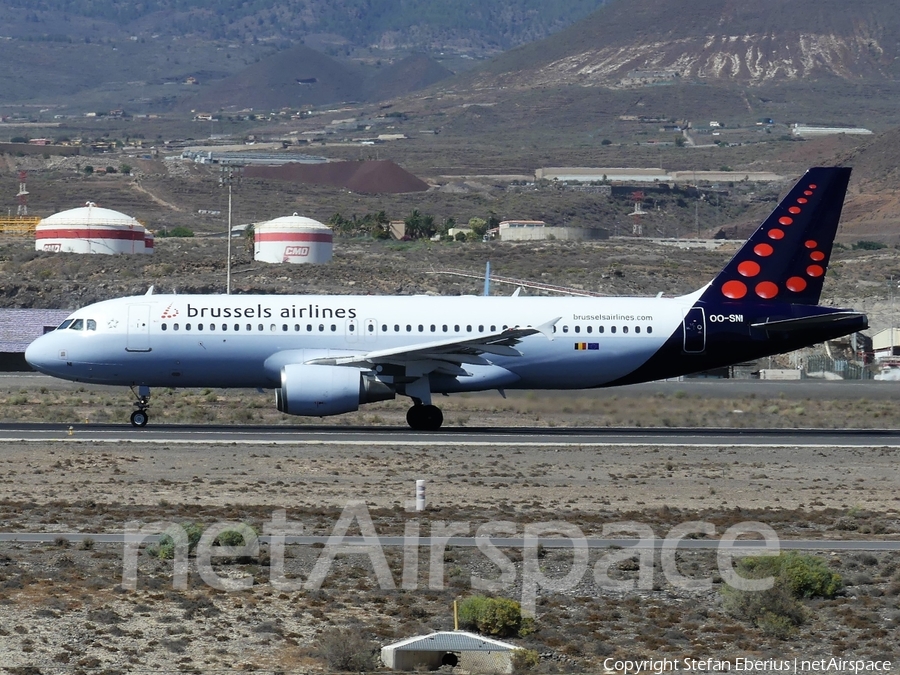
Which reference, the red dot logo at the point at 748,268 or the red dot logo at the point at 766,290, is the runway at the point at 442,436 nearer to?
the red dot logo at the point at 766,290

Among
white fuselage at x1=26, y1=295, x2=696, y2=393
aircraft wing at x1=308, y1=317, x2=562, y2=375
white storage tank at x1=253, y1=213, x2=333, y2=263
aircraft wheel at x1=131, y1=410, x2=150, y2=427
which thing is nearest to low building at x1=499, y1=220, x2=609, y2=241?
white storage tank at x1=253, y1=213, x2=333, y2=263

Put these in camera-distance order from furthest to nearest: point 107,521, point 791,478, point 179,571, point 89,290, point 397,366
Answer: point 89,290 < point 397,366 < point 791,478 < point 107,521 < point 179,571

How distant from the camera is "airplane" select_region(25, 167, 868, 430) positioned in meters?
36.7

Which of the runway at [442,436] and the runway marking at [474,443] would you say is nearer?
the runway marking at [474,443]

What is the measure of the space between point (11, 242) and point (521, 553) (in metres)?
98.1

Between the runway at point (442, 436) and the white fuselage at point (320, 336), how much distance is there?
139 centimetres

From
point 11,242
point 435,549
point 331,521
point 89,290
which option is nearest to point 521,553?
point 435,549

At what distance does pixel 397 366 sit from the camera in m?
36.7

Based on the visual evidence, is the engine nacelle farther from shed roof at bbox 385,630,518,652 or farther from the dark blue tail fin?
shed roof at bbox 385,630,518,652

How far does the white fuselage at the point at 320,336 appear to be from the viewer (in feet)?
121

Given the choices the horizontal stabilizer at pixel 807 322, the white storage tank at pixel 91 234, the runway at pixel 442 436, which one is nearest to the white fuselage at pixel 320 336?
the runway at pixel 442 436

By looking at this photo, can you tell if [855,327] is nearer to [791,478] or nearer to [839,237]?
[791,478]

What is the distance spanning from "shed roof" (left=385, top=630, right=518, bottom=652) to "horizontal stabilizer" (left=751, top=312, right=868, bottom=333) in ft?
81.5

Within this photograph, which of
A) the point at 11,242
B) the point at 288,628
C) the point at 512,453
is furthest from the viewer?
the point at 11,242
